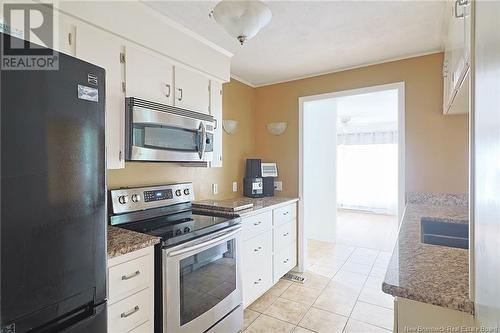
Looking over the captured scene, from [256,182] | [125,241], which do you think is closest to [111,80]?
[125,241]

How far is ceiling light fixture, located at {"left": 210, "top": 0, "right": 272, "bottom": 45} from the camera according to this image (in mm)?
1453

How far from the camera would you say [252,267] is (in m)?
2.43

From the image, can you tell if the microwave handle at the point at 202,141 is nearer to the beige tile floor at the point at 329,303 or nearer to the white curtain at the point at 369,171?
the beige tile floor at the point at 329,303

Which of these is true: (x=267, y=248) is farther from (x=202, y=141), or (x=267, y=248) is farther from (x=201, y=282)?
(x=202, y=141)

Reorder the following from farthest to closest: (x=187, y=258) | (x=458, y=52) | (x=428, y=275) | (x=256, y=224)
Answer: (x=256, y=224) < (x=187, y=258) < (x=458, y=52) < (x=428, y=275)

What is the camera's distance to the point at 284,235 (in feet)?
9.66

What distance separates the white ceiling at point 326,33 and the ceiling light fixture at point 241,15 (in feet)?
1.05

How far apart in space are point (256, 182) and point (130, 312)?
6.67 feet

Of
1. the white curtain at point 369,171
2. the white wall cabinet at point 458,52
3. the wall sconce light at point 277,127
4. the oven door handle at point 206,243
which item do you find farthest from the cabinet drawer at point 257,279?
the white curtain at point 369,171

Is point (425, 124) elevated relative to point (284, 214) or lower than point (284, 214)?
elevated

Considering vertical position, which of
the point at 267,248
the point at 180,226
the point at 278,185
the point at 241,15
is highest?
the point at 241,15

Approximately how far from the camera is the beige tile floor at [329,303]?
7.07ft

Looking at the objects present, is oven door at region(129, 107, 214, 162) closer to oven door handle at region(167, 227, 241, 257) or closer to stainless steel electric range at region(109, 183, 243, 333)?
stainless steel electric range at region(109, 183, 243, 333)

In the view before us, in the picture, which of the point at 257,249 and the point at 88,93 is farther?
the point at 257,249
